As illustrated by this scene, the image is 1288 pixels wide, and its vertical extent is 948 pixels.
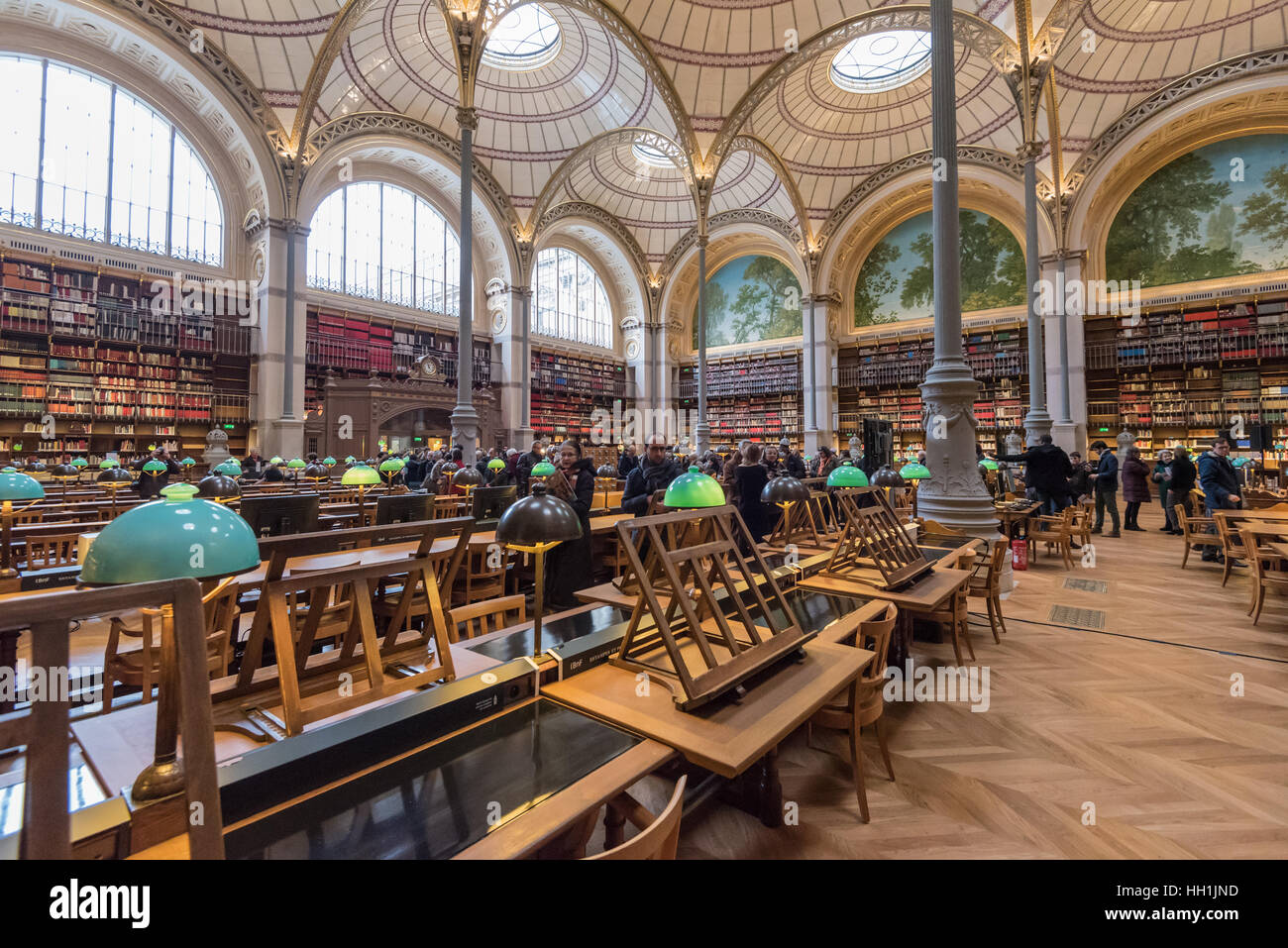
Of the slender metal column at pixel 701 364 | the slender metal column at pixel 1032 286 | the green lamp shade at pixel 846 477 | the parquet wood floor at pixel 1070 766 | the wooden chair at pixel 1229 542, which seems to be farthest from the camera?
the slender metal column at pixel 701 364

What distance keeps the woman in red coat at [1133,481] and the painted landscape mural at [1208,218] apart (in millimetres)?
7299

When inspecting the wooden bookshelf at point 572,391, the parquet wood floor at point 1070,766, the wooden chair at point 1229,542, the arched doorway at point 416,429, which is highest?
the wooden bookshelf at point 572,391

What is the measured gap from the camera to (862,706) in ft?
7.64

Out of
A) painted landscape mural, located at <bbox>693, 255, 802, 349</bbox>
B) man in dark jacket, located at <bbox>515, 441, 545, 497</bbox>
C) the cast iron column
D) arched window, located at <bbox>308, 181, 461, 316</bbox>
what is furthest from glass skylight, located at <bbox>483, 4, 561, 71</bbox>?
man in dark jacket, located at <bbox>515, 441, 545, 497</bbox>

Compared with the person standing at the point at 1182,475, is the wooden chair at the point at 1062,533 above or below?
below

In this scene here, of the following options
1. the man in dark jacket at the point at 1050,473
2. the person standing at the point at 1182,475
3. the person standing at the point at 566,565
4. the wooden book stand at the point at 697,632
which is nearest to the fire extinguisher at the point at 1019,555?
the man in dark jacket at the point at 1050,473

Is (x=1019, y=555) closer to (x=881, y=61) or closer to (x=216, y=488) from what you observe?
(x=216, y=488)

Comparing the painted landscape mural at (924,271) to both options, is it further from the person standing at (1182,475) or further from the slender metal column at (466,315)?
the slender metal column at (466,315)

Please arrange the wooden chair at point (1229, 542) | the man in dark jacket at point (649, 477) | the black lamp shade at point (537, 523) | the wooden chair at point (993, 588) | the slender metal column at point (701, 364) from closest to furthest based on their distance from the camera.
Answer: the black lamp shade at point (537, 523), the wooden chair at point (993, 588), the man in dark jacket at point (649, 477), the wooden chair at point (1229, 542), the slender metal column at point (701, 364)

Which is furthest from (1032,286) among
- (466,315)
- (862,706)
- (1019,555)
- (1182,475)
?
(862,706)

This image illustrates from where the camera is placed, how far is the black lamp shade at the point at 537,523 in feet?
5.28

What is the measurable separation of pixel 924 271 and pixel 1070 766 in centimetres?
1689

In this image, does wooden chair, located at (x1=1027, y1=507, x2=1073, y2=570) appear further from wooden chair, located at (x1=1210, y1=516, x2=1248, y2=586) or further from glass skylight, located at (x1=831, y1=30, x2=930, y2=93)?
glass skylight, located at (x1=831, y1=30, x2=930, y2=93)

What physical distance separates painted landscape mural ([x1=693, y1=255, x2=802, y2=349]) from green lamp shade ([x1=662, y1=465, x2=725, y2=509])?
17.8m
